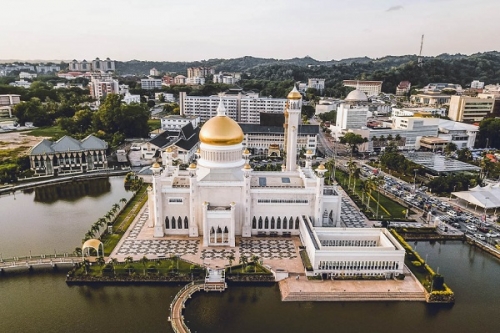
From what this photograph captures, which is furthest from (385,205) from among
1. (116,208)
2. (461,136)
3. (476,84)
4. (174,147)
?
(476,84)

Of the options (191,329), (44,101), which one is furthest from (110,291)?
(44,101)

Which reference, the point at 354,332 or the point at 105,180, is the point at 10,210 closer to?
the point at 105,180

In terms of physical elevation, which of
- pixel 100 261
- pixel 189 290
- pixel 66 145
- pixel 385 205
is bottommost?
pixel 189 290

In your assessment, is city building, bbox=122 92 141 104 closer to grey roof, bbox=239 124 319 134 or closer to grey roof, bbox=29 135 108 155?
grey roof, bbox=239 124 319 134

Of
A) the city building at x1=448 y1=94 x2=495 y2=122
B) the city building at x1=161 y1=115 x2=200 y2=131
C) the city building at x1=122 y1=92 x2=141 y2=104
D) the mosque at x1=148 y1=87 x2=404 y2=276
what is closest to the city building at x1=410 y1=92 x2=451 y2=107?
the city building at x1=448 y1=94 x2=495 y2=122

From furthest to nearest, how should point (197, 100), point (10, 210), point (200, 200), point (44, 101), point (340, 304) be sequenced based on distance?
point (44, 101)
point (197, 100)
point (10, 210)
point (200, 200)
point (340, 304)

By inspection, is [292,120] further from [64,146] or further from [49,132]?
[49,132]

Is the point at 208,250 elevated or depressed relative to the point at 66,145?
depressed
